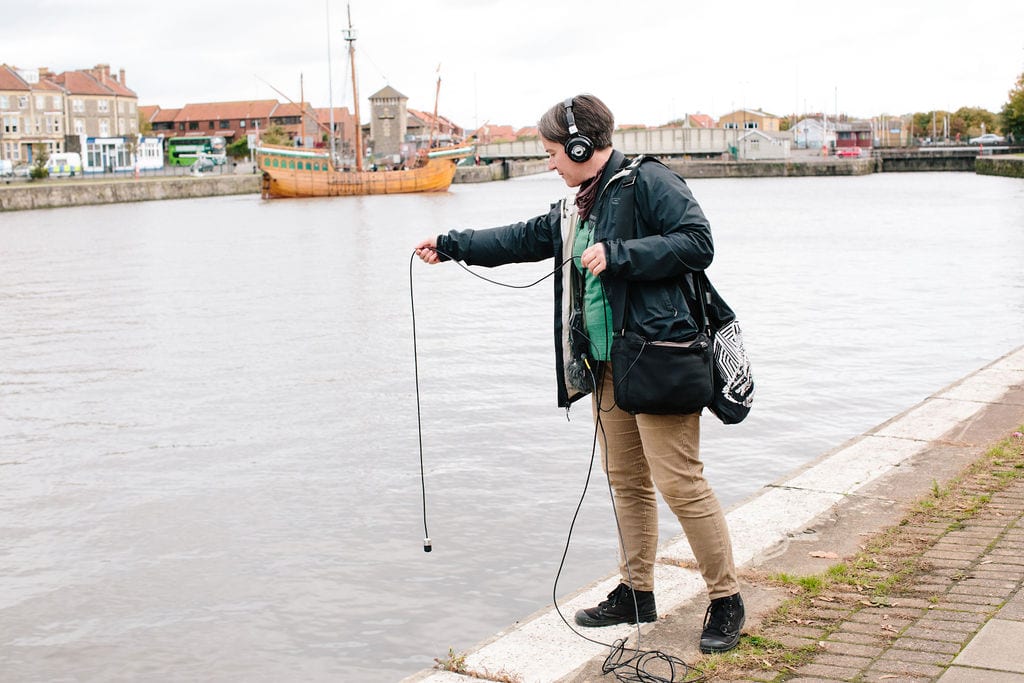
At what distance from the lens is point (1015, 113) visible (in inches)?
3841

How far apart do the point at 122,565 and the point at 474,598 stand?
241 centimetres

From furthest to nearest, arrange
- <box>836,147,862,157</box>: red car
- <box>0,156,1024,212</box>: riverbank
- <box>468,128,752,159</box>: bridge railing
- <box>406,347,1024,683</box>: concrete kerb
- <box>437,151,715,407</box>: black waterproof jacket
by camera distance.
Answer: <box>468,128,752,159</box>: bridge railing → <box>836,147,862,157</box>: red car → <box>0,156,1024,212</box>: riverbank → <box>406,347,1024,683</box>: concrete kerb → <box>437,151,715,407</box>: black waterproof jacket

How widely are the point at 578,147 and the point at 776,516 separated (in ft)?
8.40

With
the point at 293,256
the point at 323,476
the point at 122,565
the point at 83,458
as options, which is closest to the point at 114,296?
the point at 293,256

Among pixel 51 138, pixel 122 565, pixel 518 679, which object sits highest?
pixel 51 138

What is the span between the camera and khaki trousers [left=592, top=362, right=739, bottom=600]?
4141mm

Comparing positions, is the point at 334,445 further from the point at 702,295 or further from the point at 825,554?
the point at 702,295

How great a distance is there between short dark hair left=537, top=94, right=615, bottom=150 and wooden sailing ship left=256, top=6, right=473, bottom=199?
80141mm

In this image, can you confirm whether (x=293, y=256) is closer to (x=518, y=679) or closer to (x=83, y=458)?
(x=83, y=458)

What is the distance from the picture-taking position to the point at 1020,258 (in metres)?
27.0

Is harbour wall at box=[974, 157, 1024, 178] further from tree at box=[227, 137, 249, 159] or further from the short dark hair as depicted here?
tree at box=[227, 137, 249, 159]

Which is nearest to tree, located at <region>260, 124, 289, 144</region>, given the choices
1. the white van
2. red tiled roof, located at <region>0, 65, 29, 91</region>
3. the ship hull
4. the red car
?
red tiled roof, located at <region>0, 65, 29, 91</region>

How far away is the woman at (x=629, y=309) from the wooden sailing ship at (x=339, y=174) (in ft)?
262

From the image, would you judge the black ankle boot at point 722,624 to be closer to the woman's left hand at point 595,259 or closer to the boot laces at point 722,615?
the boot laces at point 722,615
